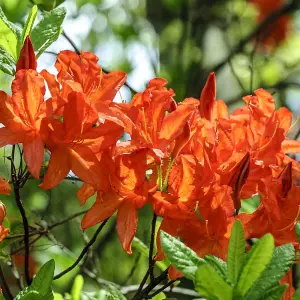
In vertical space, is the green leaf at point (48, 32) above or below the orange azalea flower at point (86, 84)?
above

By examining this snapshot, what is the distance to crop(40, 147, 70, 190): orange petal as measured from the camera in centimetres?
122

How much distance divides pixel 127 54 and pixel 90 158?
2.73 metres

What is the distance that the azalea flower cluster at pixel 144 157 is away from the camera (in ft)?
4.00

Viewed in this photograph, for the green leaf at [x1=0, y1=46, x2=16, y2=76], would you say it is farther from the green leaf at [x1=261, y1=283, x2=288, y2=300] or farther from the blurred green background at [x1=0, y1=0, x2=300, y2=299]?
the blurred green background at [x1=0, y1=0, x2=300, y2=299]

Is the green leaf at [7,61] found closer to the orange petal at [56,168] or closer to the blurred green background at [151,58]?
the orange petal at [56,168]

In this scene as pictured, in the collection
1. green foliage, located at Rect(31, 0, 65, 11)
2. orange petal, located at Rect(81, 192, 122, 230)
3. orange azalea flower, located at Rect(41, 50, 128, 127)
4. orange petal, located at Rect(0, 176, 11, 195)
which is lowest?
orange petal, located at Rect(81, 192, 122, 230)

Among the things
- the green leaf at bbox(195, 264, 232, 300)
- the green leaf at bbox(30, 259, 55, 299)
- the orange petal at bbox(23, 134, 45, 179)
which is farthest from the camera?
the orange petal at bbox(23, 134, 45, 179)

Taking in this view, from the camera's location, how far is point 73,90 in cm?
121

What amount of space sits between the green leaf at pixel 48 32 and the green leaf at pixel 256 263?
61cm

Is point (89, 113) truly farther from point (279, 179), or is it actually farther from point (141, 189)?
point (279, 179)

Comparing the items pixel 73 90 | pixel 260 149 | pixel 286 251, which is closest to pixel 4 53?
pixel 73 90

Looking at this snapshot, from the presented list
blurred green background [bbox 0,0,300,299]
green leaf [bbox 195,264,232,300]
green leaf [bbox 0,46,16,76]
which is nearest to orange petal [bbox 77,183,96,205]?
green leaf [bbox 0,46,16,76]

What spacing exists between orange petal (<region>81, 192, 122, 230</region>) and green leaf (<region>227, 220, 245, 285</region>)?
0.34 metres

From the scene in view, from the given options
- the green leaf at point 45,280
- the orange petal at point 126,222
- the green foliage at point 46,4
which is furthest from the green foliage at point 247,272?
the green foliage at point 46,4
